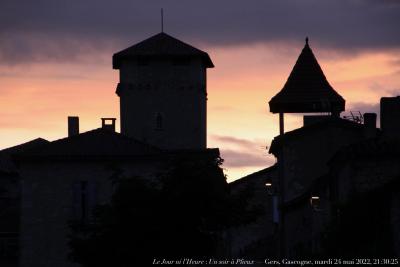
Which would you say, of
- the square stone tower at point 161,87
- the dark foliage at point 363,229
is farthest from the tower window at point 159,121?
the dark foliage at point 363,229

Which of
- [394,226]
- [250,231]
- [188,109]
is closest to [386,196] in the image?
[394,226]

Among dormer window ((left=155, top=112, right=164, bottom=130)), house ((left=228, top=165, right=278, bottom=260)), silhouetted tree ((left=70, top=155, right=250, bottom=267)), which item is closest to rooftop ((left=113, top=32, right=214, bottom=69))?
dormer window ((left=155, top=112, right=164, bottom=130))

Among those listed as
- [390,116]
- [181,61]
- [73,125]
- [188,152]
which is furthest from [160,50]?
[390,116]

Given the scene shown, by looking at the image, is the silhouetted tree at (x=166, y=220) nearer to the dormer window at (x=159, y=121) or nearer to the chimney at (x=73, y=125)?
the chimney at (x=73, y=125)

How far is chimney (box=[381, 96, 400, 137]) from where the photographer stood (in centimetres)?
4569

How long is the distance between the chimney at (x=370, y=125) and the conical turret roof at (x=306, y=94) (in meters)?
7.96

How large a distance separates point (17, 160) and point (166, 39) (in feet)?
62.4

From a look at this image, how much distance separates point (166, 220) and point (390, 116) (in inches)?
333

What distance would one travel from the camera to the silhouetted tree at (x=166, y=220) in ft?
139

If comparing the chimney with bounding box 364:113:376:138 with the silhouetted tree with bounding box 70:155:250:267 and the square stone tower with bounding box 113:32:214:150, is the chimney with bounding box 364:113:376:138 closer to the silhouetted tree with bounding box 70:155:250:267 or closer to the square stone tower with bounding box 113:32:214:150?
the silhouetted tree with bounding box 70:155:250:267

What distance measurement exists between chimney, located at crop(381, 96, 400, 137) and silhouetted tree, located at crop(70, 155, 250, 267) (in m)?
5.58

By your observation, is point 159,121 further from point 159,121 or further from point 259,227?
point 259,227

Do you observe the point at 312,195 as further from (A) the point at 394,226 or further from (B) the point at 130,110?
(B) the point at 130,110

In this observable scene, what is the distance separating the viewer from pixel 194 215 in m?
42.9
